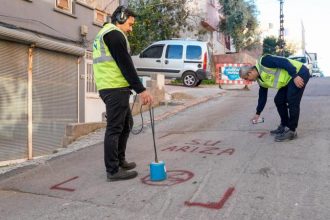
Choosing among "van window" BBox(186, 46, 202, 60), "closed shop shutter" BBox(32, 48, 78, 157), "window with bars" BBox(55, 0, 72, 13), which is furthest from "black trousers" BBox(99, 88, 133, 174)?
"van window" BBox(186, 46, 202, 60)

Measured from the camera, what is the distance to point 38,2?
12.0 meters

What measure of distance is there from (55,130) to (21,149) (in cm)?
158

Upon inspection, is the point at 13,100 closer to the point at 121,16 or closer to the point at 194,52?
the point at 121,16

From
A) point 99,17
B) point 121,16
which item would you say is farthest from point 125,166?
point 99,17

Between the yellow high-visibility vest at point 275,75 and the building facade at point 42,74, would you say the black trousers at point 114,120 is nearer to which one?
the yellow high-visibility vest at point 275,75

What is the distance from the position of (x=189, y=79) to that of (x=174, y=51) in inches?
53.0

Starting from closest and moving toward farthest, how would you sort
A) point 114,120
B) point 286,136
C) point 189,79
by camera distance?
point 114,120 → point 286,136 → point 189,79

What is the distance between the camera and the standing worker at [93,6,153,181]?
4984 mm

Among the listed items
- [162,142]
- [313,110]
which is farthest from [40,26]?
[313,110]

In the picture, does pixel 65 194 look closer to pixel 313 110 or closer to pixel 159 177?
pixel 159 177

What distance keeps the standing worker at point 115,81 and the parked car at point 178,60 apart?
46.5 feet

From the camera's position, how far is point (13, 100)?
10.5 meters

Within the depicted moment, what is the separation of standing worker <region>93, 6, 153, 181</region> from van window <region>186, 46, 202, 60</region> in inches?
561

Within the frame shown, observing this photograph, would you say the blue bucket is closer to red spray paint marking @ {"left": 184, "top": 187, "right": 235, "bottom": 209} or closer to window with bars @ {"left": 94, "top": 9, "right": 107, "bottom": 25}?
red spray paint marking @ {"left": 184, "top": 187, "right": 235, "bottom": 209}
